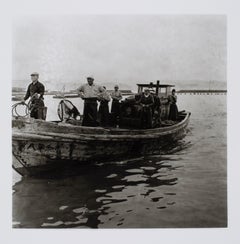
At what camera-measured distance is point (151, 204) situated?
314 centimetres

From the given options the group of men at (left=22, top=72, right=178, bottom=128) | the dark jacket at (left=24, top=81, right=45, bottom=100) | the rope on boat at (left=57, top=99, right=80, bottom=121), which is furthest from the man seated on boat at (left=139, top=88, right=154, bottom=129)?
the dark jacket at (left=24, top=81, right=45, bottom=100)

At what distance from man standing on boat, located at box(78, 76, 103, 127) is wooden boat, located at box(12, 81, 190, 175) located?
8 centimetres

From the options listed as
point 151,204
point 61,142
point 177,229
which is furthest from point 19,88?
point 177,229

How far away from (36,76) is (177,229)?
166 centimetres

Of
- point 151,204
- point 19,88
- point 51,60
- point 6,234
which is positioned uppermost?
point 51,60

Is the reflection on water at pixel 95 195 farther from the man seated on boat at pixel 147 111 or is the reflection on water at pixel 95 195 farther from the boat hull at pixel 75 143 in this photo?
the man seated on boat at pixel 147 111

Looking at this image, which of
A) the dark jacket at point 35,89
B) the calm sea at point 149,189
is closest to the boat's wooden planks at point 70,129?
the calm sea at point 149,189

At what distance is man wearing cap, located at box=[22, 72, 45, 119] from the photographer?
3.15 meters

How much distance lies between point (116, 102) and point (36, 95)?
662mm

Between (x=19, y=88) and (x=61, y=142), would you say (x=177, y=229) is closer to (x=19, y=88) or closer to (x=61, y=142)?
(x=61, y=142)

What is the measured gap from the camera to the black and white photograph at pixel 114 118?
3.12 metres

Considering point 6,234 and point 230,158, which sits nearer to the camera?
point 6,234

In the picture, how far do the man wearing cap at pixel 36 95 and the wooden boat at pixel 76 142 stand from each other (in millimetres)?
68

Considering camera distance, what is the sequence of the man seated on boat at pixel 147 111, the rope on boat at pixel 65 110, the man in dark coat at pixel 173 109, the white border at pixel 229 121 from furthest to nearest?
1. the man seated on boat at pixel 147 111
2. the man in dark coat at pixel 173 109
3. the rope on boat at pixel 65 110
4. the white border at pixel 229 121
